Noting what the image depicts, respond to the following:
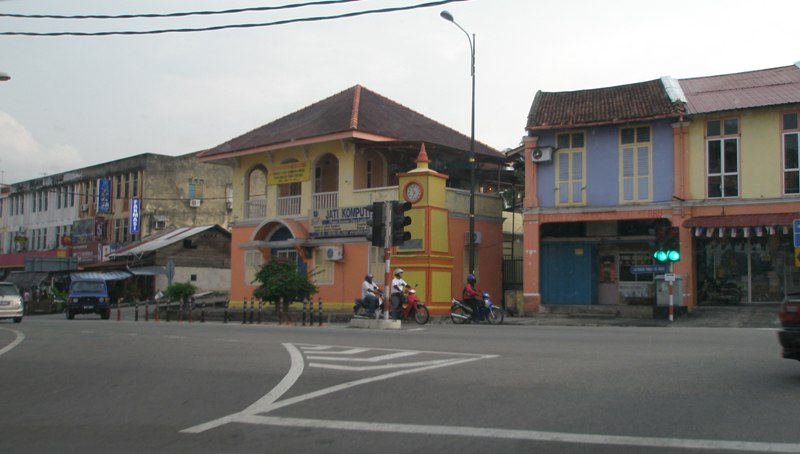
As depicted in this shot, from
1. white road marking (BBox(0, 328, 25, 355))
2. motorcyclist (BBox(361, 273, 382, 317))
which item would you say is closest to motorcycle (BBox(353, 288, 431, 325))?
motorcyclist (BBox(361, 273, 382, 317))

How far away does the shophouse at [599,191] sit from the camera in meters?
26.7

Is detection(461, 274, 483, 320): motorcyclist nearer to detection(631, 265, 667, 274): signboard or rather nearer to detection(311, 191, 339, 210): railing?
detection(631, 265, 667, 274): signboard

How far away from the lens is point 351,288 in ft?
105

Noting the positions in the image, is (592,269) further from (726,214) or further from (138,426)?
(138,426)

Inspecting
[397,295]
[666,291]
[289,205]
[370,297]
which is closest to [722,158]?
[666,291]

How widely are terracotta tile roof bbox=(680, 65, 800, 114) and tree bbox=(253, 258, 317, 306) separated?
15.1 m

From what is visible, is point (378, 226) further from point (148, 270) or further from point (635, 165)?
point (148, 270)

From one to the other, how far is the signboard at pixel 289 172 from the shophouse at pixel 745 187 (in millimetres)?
15583

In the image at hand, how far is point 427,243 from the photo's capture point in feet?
94.1

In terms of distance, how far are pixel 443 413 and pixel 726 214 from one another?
20950mm

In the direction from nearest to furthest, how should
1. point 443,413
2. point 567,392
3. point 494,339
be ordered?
point 443,413 → point 567,392 → point 494,339

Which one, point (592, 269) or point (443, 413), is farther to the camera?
point (592, 269)

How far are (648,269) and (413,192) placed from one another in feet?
29.1

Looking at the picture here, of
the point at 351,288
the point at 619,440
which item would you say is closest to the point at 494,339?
the point at 619,440
